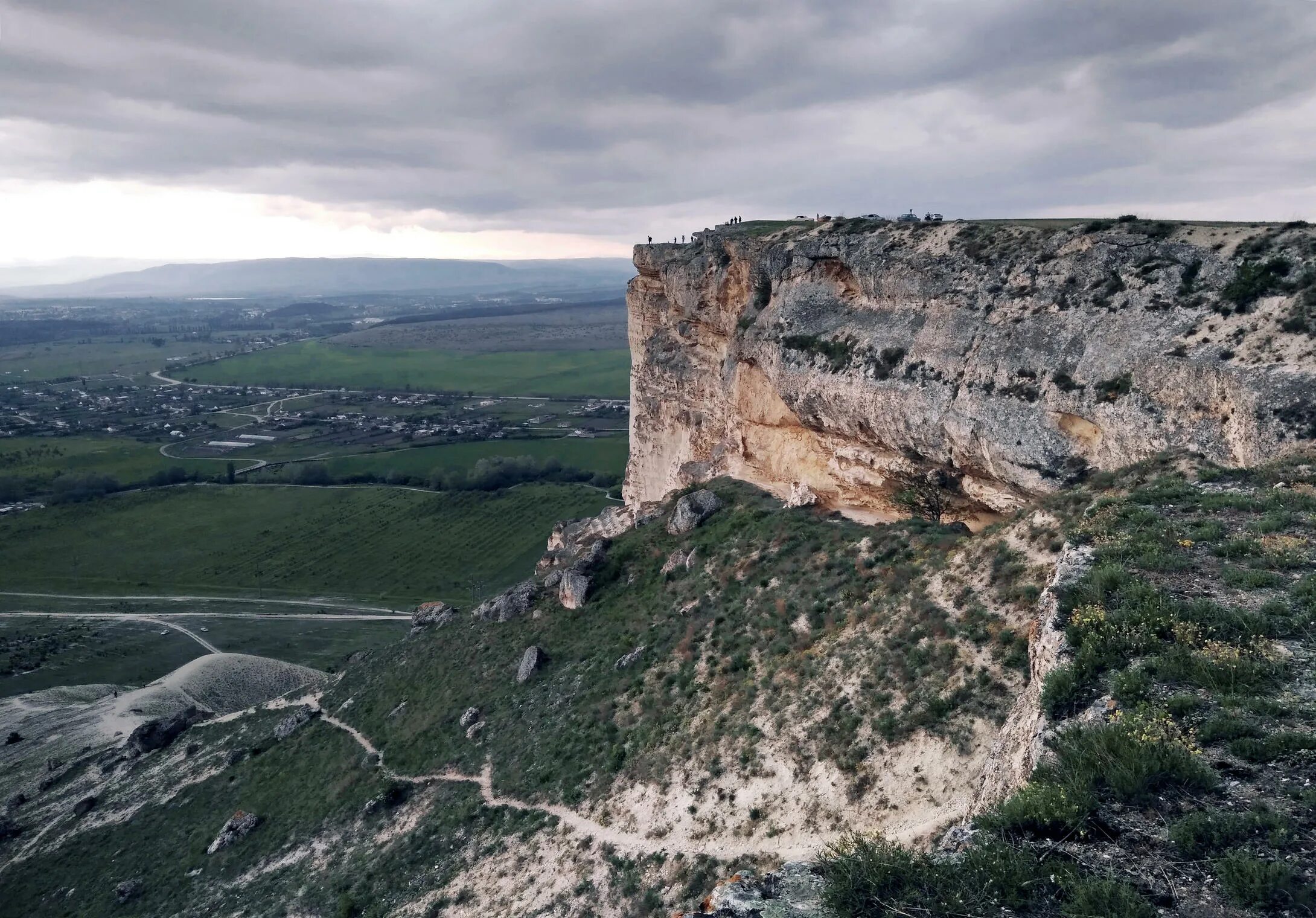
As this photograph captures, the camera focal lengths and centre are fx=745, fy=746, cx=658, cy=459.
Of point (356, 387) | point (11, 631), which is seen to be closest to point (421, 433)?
point (356, 387)

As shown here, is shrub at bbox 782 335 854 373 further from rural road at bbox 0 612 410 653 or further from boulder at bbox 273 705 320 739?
rural road at bbox 0 612 410 653

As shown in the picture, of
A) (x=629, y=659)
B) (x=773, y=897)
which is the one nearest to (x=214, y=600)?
(x=629, y=659)

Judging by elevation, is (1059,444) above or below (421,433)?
above

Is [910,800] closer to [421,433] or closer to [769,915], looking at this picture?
[769,915]

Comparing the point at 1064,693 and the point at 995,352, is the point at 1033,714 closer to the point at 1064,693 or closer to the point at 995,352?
the point at 1064,693

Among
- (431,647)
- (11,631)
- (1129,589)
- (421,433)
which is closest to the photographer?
(1129,589)

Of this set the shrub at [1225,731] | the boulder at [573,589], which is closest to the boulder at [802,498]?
the boulder at [573,589]
